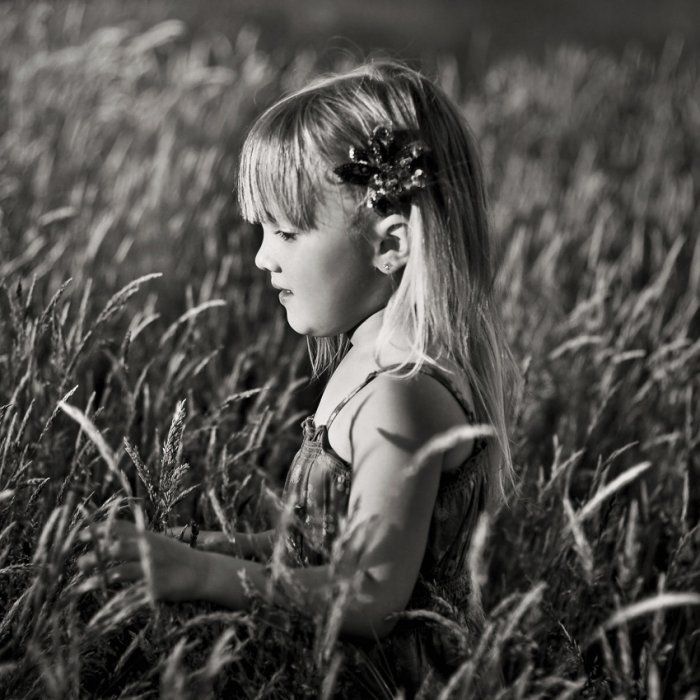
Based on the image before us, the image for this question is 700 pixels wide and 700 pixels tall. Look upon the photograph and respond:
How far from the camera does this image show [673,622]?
1.80 meters

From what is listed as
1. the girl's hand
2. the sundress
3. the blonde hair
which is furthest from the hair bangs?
the girl's hand

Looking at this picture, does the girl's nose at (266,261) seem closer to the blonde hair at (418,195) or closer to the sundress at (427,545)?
the blonde hair at (418,195)

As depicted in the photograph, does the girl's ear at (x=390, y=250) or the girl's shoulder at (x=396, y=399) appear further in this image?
the girl's ear at (x=390, y=250)

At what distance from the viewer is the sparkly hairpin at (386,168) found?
4.28 ft

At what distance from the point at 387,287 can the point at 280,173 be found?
230 millimetres

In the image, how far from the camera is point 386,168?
51.1 inches

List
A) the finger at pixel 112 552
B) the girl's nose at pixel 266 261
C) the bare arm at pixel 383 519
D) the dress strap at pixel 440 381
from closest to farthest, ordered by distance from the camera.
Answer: the finger at pixel 112 552
the bare arm at pixel 383 519
the dress strap at pixel 440 381
the girl's nose at pixel 266 261

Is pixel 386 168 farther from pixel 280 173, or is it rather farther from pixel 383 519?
pixel 383 519

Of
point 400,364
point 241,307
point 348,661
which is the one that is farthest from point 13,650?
point 241,307

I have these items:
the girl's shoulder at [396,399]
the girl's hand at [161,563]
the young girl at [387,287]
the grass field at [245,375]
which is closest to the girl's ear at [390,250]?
the young girl at [387,287]

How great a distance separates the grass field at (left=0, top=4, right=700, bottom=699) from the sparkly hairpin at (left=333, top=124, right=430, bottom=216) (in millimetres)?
353

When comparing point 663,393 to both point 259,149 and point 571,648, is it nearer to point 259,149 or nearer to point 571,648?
point 571,648

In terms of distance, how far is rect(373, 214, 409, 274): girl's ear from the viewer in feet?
4.42

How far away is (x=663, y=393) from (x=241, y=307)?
42.8 inches
